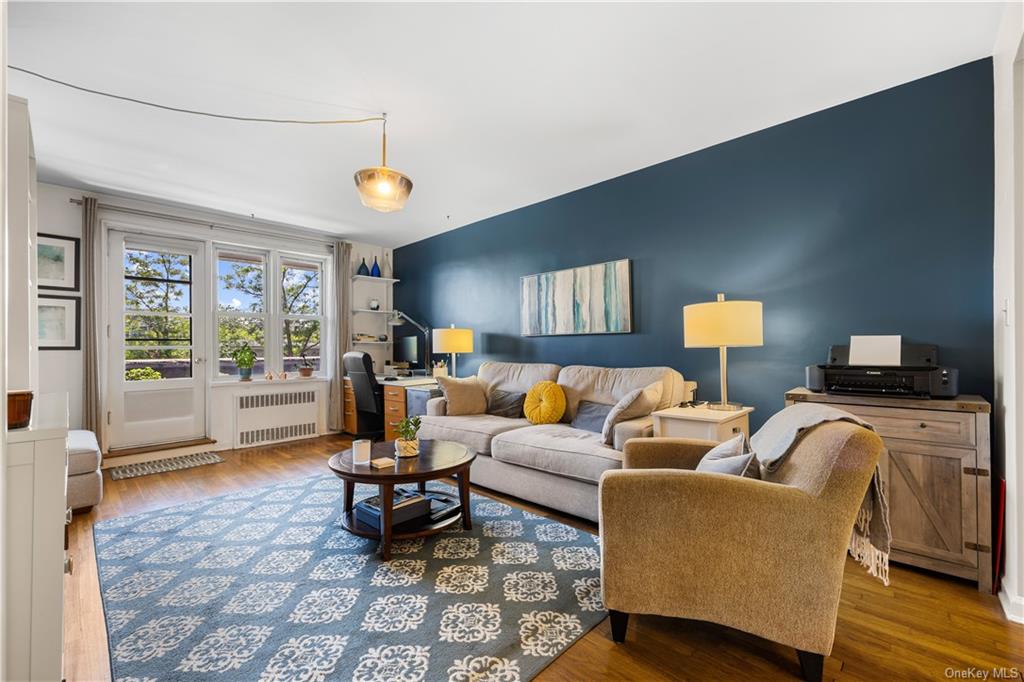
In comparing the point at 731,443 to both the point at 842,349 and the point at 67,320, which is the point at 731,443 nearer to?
the point at 842,349

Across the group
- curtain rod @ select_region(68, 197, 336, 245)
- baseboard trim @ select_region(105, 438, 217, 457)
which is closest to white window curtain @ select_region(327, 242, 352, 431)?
curtain rod @ select_region(68, 197, 336, 245)

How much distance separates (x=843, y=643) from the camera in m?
1.63

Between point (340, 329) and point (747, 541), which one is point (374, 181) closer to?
point (747, 541)

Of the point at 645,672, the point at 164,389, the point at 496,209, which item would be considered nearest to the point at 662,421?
the point at 645,672

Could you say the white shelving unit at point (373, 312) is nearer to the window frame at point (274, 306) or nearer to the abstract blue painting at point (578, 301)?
the window frame at point (274, 306)

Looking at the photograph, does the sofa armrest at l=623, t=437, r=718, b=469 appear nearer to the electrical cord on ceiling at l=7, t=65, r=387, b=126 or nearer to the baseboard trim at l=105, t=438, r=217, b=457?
the electrical cord on ceiling at l=7, t=65, r=387, b=126

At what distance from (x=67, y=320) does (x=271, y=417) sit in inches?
76.0

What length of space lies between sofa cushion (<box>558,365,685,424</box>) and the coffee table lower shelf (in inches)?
52.5

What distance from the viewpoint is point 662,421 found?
261 centimetres

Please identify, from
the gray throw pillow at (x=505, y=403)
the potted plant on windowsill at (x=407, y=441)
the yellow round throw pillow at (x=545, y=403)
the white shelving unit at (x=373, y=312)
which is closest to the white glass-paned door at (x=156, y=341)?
the white shelving unit at (x=373, y=312)

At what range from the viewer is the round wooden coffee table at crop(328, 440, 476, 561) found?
226 centimetres

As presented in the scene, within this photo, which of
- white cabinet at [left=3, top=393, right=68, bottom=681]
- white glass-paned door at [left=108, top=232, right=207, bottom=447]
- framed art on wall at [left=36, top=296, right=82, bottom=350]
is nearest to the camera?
white cabinet at [left=3, top=393, right=68, bottom=681]

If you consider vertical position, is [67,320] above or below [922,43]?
below

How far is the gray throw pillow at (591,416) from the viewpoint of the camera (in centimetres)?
316
